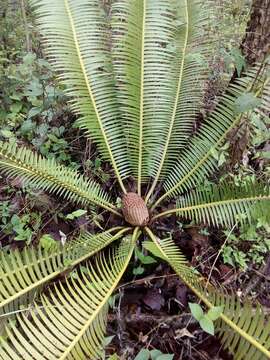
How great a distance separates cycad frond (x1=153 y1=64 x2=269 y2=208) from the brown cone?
0.45ft

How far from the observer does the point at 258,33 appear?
2.48 m

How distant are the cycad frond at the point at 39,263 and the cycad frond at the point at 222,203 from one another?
370mm

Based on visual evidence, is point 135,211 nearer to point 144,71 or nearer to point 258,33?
point 144,71

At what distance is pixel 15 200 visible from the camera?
2.72 metres

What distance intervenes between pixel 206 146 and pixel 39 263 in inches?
44.9

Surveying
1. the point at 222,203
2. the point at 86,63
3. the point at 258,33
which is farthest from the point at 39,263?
the point at 258,33

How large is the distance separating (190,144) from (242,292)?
2.95 feet

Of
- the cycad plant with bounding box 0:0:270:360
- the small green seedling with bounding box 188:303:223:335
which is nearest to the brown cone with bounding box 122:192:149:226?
the cycad plant with bounding box 0:0:270:360

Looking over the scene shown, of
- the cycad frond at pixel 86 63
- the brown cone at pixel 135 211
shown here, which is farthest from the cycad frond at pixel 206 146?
the cycad frond at pixel 86 63

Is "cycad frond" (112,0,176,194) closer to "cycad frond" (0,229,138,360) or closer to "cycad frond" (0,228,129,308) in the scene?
"cycad frond" (0,228,129,308)

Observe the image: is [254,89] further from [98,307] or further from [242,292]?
[98,307]

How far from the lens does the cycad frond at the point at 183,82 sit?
2.56m

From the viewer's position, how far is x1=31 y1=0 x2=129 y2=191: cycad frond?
8.43 ft

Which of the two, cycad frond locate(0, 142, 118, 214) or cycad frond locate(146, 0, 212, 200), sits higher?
cycad frond locate(146, 0, 212, 200)
